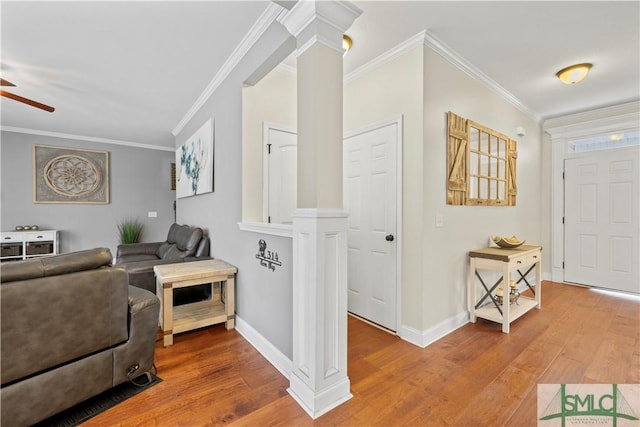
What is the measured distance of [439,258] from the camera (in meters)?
2.50

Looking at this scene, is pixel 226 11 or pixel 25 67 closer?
pixel 226 11

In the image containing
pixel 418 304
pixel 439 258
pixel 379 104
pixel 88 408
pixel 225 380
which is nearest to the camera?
pixel 88 408

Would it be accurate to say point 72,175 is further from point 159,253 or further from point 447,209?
point 447,209

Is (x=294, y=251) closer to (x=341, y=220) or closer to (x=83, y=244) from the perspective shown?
(x=341, y=220)

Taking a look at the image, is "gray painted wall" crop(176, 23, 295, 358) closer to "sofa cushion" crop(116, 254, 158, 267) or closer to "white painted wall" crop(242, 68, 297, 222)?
"white painted wall" crop(242, 68, 297, 222)

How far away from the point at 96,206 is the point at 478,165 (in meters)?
6.43

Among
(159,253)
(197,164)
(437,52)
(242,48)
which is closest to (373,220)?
(437,52)

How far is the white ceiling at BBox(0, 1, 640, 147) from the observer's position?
202cm

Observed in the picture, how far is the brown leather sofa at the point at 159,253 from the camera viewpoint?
280 cm

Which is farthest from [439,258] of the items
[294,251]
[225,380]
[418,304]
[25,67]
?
[25,67]

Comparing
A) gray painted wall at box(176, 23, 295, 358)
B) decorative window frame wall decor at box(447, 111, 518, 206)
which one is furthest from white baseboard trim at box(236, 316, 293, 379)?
decorative window frame wall decor at box(447, 111, 518, 206)

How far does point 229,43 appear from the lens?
95.8 inches

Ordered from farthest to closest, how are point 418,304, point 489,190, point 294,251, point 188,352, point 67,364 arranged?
point 489,190, point 418,304, point 188,352, point 294,251, point 67,364

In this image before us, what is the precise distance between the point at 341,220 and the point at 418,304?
123 centimetres
